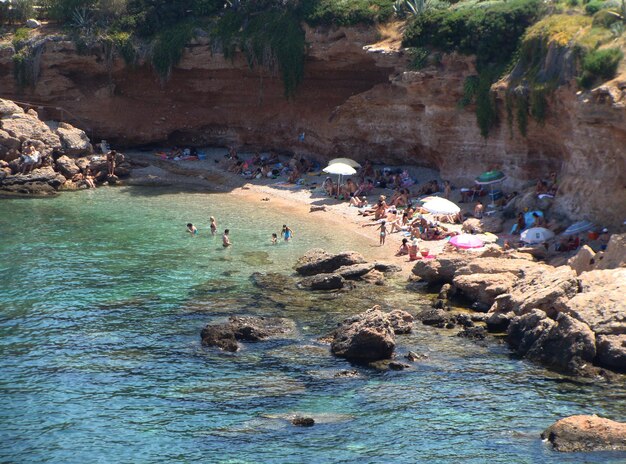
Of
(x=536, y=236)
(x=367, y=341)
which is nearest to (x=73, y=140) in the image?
(x=536, y=236)

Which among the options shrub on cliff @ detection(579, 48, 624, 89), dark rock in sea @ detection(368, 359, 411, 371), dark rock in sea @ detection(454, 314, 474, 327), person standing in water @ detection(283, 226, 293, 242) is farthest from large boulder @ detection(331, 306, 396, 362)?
shrub on cliff @ detection(579, 48, 624, 89)

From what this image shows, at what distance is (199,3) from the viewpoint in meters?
50.5

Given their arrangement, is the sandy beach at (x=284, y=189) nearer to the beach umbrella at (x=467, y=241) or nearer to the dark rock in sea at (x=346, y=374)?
the beach umbrella at (x=467, y=241)

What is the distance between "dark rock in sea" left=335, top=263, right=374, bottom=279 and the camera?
3158 centimetres

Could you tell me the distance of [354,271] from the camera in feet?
104

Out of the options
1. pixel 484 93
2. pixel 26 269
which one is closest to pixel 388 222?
pixel 484 93

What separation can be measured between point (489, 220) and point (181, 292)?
545 inches

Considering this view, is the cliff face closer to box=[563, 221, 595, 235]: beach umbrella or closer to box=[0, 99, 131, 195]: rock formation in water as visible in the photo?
box=[563, 221, 595, 235]: beach umbrella

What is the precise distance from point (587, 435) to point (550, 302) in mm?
7217

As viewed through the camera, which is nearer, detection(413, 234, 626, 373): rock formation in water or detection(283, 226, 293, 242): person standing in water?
detection(413, 234, 626, 373): rock formation in water

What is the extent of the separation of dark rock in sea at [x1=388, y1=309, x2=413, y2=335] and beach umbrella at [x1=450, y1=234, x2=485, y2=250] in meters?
6.90

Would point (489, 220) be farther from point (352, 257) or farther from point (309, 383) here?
point (309, 383)

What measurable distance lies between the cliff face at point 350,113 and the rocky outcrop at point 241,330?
13538 millimetres

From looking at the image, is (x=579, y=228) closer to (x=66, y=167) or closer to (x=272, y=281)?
(x=272, y=281)
